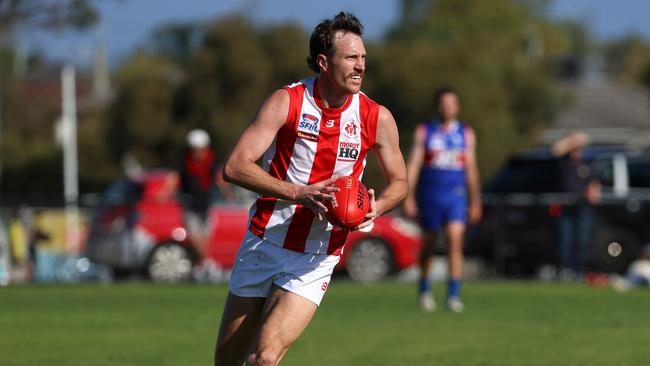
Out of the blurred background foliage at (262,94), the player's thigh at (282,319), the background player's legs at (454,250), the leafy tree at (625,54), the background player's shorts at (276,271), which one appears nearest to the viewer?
the player's thigh at (282,319)

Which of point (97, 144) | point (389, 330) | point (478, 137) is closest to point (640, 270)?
point (389, 330)

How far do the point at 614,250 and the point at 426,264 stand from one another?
8.98 m

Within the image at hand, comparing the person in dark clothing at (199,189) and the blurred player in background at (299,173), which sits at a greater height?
the blurred player in background at (299,173)

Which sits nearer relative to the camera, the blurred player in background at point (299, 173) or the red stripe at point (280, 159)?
the blurred player in background at point (299, 173)

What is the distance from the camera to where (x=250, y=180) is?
7.05 metres

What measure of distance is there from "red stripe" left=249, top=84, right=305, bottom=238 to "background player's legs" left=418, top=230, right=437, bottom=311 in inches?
324

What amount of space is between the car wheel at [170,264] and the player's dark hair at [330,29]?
53.5 feet

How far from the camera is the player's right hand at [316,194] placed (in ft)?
22.6

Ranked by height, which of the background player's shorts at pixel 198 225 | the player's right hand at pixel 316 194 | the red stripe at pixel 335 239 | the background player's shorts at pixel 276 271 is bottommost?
the background player's shorts at pixel 198 225

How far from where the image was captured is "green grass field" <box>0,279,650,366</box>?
10625 mm

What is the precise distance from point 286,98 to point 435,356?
3.94m

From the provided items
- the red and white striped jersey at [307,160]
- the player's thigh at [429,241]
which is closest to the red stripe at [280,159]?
the red and white striped jersey at [307,160]

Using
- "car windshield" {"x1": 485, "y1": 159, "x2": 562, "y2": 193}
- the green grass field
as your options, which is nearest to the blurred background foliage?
"car windshield" {"x1": 485, "y1": 159, "x2": 562, "y2": 193}

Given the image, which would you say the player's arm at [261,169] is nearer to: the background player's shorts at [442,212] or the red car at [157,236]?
the background player's shorts at [442,212]
